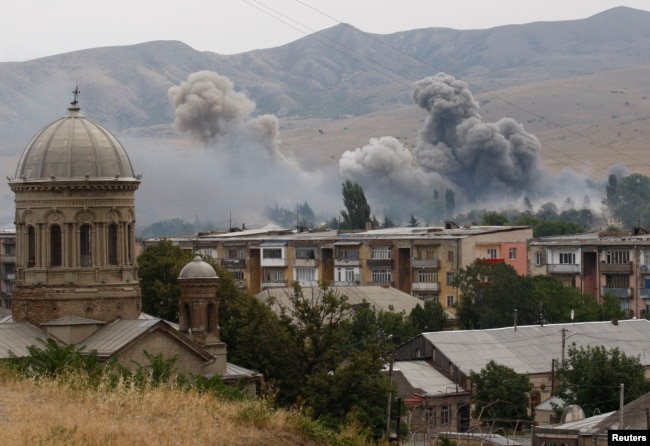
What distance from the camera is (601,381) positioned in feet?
189

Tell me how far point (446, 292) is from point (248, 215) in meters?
91.5

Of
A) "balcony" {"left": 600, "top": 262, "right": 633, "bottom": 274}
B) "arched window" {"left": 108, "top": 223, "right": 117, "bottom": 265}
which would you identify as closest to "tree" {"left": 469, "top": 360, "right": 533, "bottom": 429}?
"arched window" {"left": 108, "top": 223, "right": 117, "bottom": 265}

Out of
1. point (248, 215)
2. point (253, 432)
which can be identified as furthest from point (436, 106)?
point (253, 432)

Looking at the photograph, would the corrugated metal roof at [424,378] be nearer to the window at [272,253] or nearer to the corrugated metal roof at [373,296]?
the corrugated metal roof at [373,296]

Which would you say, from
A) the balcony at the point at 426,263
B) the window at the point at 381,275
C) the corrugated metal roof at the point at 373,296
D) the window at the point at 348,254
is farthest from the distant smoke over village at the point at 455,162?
the corrugated metal roof at the point at 373,296

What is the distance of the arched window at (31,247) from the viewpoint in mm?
50219

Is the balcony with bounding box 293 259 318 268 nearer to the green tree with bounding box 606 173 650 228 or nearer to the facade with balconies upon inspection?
the facade with balconies

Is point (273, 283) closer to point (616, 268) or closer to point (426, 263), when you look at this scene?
point (426, 263)

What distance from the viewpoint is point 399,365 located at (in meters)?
67.2

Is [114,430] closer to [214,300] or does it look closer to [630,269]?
[214,300]

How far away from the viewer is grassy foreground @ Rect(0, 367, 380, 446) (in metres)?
24.5

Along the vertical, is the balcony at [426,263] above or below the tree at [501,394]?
above

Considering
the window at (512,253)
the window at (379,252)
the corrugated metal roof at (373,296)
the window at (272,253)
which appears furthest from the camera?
the window at (272,253)

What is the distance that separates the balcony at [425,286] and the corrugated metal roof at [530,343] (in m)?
25.5
